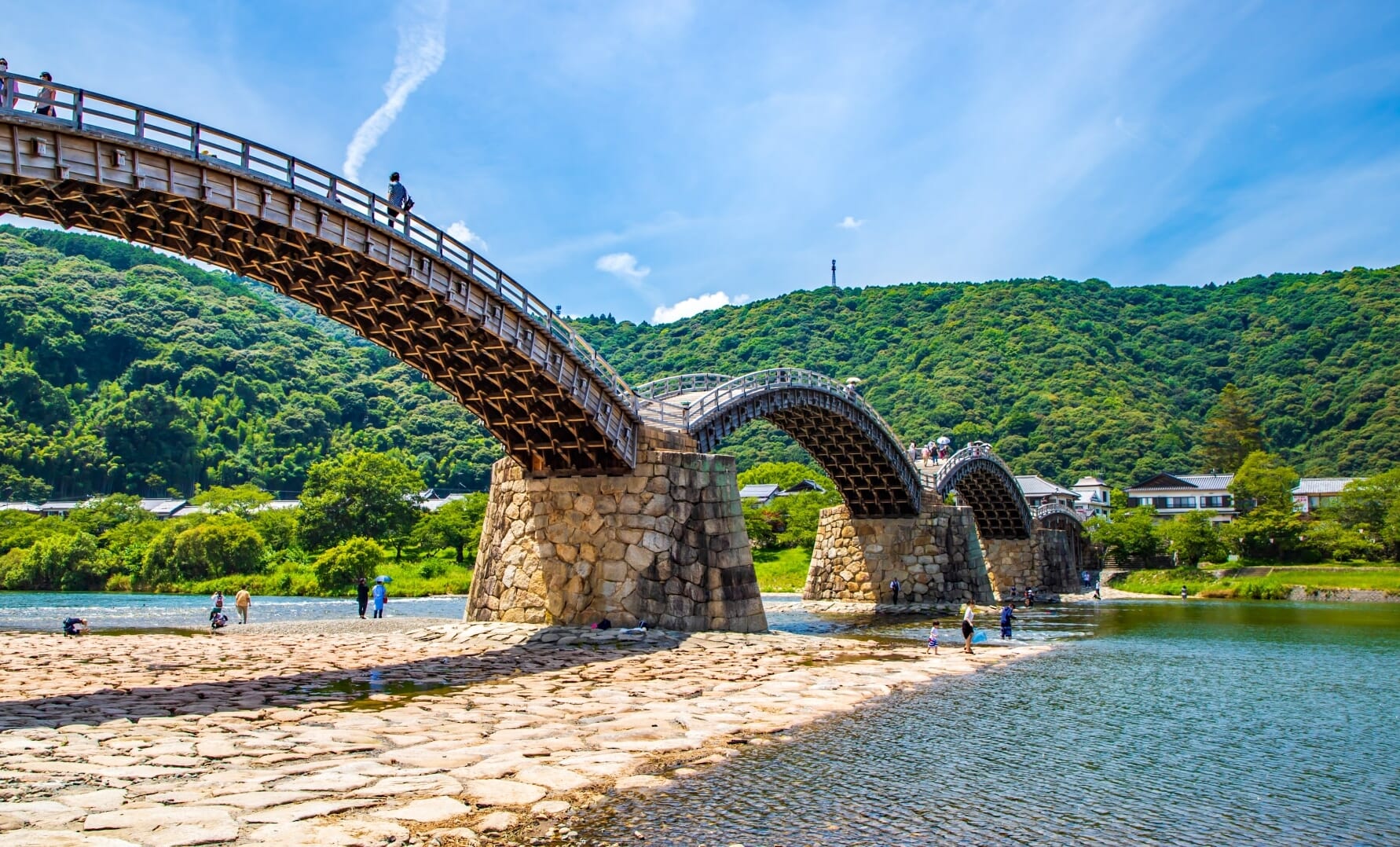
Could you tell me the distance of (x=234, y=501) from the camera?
254ft

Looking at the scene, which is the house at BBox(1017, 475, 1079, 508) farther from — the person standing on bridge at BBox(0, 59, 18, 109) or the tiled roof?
the person standing on bridge at BBox(0, 59, 18, 109)

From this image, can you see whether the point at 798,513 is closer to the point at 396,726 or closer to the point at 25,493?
the point at 396,726

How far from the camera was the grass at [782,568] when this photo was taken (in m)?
63.6

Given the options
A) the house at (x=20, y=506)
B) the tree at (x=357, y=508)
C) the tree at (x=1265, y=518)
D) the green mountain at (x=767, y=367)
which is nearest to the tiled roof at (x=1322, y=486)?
the green mountain at (x=767, y=367)

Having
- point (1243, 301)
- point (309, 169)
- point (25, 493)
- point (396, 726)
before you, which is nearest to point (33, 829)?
point (396, 726)

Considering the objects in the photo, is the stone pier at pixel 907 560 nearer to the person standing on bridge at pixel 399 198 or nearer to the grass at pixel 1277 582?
the grass at pixel 1277 582

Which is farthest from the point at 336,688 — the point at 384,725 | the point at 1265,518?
the point at 1265,518

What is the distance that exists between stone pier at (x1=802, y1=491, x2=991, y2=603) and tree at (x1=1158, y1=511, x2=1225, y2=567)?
33.2m

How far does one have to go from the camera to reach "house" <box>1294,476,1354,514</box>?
8662 cm

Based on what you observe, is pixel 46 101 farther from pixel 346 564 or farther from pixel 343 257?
pixel 346 564

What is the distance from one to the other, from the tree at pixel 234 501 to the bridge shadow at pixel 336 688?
199 feet

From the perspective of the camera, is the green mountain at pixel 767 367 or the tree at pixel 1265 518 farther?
the green mountain at pixel 767 367

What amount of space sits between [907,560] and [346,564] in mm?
35554

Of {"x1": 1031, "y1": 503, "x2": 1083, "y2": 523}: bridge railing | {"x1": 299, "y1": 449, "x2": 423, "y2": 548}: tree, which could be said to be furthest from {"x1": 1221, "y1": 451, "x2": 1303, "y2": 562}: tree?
{"x1": 299, "y1": 449, "x2": 423, "y2": 548}: tree
